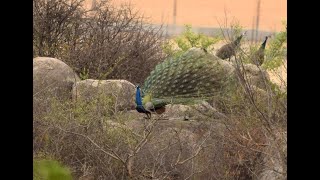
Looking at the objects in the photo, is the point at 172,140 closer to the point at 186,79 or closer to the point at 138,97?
the point at 138,97

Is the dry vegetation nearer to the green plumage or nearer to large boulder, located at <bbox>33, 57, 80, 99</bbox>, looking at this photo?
the green plumage

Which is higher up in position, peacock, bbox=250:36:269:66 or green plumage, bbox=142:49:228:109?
peacock, bbox=250:36:269:66

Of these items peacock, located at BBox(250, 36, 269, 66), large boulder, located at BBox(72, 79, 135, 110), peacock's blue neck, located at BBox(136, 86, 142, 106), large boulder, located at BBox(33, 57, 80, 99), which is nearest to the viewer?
peacock, located at BBox(250, 36, 269, 66)

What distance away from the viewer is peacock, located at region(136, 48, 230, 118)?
6.62 metres

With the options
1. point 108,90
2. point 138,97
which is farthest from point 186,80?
point 138,97

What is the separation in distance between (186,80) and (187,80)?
0.01m

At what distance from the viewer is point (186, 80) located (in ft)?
22.2

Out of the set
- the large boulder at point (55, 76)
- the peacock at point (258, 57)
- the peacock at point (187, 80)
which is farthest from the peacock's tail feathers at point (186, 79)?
the large boulder at point (55, 76)

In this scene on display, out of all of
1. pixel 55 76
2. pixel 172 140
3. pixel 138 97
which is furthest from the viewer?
pixel 55 76

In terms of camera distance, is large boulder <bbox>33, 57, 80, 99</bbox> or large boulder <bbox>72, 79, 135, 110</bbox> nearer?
large boulder <bbox>72, 79, 135, 110</bbox>

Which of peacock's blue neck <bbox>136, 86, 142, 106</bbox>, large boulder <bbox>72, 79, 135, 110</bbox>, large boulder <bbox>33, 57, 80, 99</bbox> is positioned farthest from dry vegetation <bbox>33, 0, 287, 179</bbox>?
large boulder <bbox>33, 57, 80, 99</bbox>

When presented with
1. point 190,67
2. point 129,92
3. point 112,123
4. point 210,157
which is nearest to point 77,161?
point 112,123

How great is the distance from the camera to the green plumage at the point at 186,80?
21.8 feet

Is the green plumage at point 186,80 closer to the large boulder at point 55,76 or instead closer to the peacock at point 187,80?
the peacock at point 187,80
